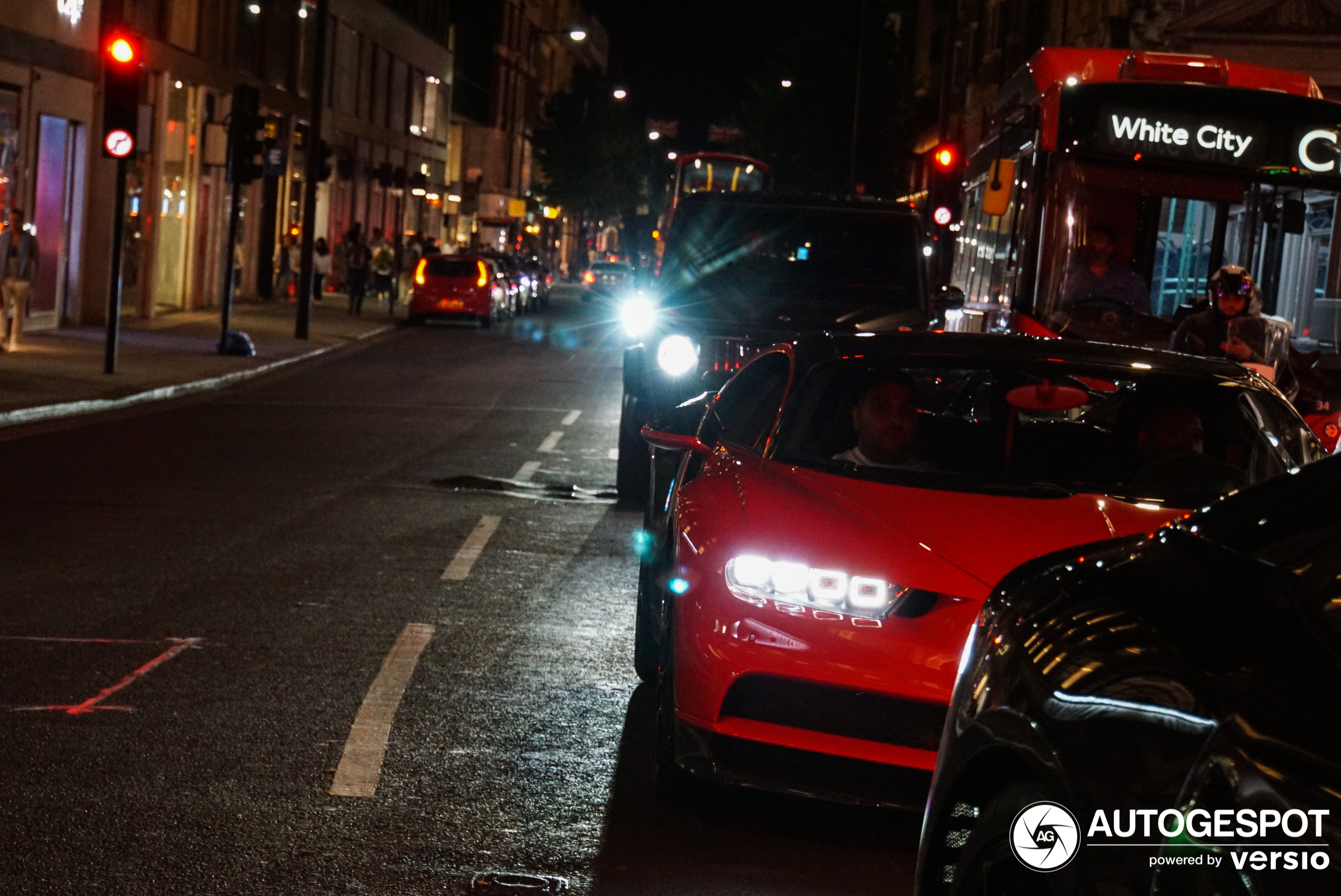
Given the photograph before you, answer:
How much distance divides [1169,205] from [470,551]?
21.2 ft

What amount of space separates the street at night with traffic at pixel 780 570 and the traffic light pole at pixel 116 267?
0.31 ft

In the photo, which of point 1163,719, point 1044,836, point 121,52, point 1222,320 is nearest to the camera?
point 1163,719

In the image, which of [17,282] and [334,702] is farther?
[17,282]

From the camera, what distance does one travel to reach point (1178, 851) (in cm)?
238

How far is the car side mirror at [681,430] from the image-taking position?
663 cm

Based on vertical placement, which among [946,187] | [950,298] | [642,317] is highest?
[946,187]

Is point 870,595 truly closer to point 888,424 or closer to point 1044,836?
point 888,424

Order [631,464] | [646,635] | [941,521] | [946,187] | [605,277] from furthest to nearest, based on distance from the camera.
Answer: [605,277]
[946,187]
[631,464]
[646,635]
[941,521]

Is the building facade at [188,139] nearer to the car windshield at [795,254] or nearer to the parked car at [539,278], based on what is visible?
the parked car at [539,278]

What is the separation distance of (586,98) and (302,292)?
72302 millimetres

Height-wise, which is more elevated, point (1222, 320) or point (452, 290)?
point (1222, 320)

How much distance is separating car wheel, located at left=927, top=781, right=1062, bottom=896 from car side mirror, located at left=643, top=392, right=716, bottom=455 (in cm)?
337

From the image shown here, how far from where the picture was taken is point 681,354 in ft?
40.0

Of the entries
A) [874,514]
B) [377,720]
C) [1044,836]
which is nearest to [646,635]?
[377,720]
